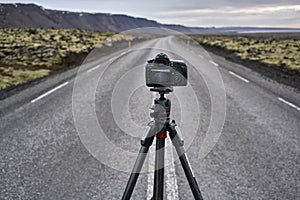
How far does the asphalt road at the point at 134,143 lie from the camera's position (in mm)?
4305

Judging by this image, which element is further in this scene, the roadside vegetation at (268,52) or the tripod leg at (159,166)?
the roadside vegetation at (268,52)

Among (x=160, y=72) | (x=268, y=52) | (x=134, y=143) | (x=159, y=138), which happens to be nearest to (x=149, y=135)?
(x=159, y=138)

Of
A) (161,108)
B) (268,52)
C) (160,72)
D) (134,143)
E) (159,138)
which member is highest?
(160,72)

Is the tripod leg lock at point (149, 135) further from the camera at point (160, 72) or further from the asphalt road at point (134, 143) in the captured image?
the asphalt road at point (134, 143)

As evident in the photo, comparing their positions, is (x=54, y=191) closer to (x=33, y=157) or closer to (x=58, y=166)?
(x=58, y=166)

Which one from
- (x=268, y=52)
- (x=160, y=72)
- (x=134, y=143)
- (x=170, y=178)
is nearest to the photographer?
(x=160, y=72)

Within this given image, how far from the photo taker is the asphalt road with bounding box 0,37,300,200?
14.1 feet

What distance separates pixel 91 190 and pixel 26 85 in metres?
9.15

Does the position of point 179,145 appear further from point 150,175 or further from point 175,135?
point 150,175

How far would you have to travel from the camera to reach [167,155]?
5.34m

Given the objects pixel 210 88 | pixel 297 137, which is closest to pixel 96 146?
pixel 297 137

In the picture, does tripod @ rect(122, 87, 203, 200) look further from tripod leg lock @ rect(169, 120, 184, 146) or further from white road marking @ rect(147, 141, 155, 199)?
white road marking @ rect(147, 141, 155, 199)

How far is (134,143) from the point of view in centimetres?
597

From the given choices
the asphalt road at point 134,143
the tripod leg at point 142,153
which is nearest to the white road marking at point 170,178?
the asphalt road at point 134,143
